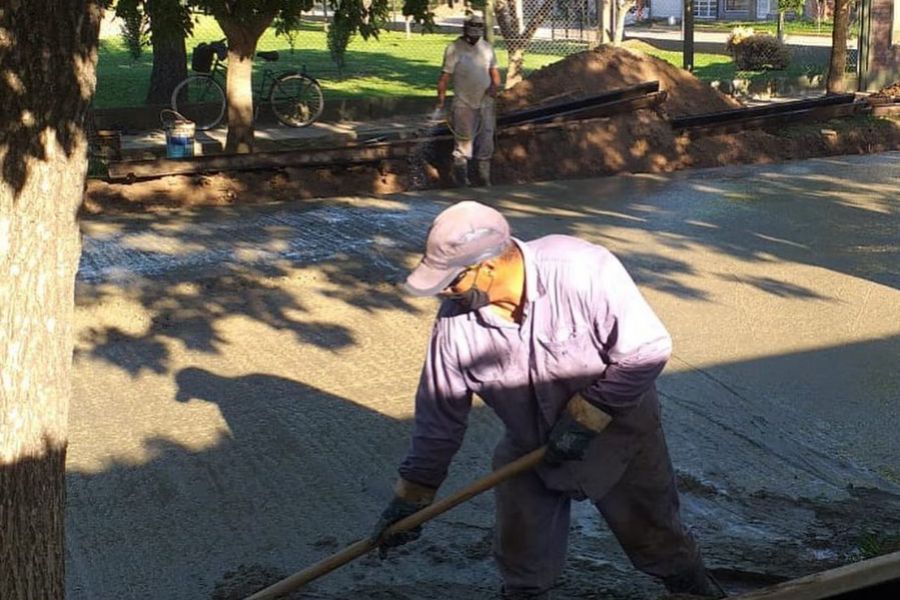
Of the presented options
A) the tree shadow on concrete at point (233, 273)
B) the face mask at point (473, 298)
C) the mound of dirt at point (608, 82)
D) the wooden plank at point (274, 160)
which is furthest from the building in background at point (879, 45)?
the face mask at point (473, 298)

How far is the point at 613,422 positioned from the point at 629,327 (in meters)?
0.33

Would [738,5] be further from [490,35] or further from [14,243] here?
[14,243]

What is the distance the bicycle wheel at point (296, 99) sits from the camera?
1769 cm

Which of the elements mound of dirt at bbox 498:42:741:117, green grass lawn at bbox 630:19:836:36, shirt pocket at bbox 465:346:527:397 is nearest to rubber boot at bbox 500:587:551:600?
shirt pocket at bbox 465:346:527:397

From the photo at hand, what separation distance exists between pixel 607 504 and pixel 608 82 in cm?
1209

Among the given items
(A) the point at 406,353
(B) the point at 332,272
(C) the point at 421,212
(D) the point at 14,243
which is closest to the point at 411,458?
(D) the point at 14,243

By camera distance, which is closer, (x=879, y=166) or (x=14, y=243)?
(x=14, y=243)

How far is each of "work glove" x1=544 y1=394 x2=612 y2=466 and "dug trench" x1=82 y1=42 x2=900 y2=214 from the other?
852 centimetres

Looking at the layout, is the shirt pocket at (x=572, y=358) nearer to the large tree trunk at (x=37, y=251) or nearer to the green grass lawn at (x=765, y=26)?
the large tree trunk at (x=37, y=251)

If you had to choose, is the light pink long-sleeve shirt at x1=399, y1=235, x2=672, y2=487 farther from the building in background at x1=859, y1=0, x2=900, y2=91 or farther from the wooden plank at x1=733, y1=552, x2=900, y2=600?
the building in background at x1=859, y1=0, x2=900, y2=91

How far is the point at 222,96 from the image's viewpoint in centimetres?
1791

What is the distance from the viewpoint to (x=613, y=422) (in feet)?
12.3

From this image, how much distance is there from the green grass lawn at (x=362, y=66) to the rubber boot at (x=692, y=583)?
14.4 metres

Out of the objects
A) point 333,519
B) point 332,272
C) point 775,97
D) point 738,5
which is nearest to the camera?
point 333,519
